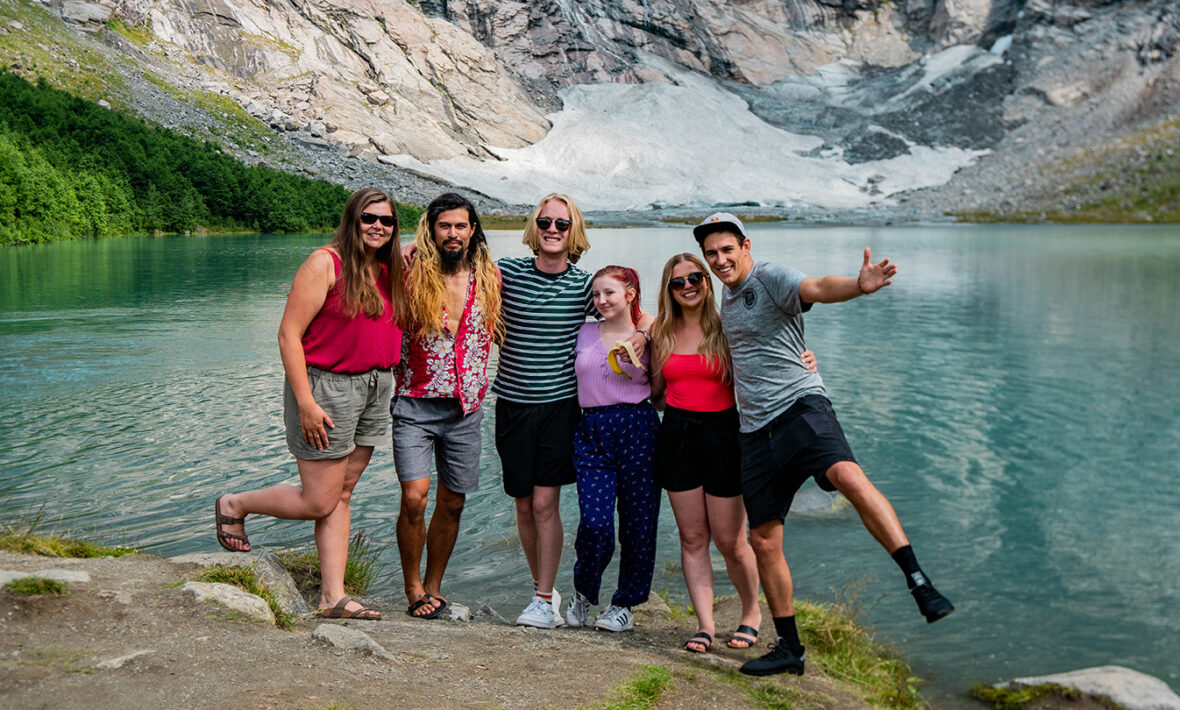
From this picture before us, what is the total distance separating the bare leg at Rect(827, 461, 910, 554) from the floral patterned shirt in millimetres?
2380

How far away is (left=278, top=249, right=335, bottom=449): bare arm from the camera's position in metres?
4.98

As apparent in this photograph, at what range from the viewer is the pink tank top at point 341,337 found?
16.7 feet

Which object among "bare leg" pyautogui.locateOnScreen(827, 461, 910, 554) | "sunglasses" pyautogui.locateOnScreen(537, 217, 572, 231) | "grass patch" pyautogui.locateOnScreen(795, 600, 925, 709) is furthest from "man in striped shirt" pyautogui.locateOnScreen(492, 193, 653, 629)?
"grass patch" pyautogui.locateOnScreen(795, 600, 925, 709)

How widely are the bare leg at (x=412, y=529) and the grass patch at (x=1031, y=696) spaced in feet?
13.7

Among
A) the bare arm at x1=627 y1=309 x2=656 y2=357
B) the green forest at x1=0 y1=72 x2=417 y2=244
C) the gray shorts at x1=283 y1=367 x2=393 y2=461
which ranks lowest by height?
the gray shorts at x1=283 y1=367 x2=393 y2=461

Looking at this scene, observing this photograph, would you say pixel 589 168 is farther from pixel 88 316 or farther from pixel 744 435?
pixel 744 435

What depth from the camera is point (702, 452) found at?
5449 millimetres

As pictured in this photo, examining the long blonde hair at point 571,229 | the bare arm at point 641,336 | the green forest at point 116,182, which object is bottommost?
the bare arm at point 641,336

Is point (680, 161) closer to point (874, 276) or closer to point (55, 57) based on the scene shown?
point (55, 57)

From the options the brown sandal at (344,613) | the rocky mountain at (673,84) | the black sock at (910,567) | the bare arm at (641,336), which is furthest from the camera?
the rocky mountain at (673,84)

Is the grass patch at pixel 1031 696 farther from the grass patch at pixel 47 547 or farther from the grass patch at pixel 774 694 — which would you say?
the grass patch at pixel 47 547

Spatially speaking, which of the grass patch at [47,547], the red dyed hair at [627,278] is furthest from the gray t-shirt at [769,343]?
the grass patch at [47,547]

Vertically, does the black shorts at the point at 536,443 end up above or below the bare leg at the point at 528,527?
above

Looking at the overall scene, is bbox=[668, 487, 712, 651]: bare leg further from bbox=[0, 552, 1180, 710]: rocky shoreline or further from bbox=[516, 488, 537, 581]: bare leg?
bbox=[516, 488, 537, 581]: bare leg
